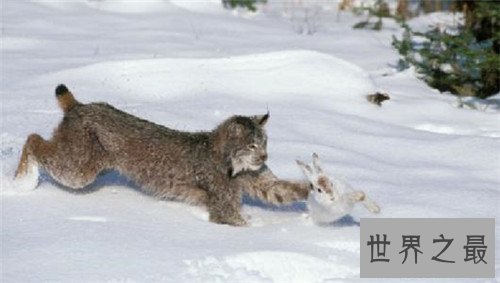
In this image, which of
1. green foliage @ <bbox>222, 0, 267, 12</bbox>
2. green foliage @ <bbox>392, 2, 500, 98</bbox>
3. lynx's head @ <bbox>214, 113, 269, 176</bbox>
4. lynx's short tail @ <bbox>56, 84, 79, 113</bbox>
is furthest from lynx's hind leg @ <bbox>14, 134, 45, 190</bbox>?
green foliage @ <bbox>222, 0, 267, 12</bbox>

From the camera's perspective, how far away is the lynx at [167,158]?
17.9 ft

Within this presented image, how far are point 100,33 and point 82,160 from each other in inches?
174

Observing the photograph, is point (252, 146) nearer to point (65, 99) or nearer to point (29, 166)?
point (65, 99)

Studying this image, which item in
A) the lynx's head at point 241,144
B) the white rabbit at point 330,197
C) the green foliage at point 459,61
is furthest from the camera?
the green foliage at point 459,61

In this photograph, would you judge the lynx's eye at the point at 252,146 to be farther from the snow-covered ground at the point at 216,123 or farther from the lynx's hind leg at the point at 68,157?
the lynx's hind leg at the point at 68,157

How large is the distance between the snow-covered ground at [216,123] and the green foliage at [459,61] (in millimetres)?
219

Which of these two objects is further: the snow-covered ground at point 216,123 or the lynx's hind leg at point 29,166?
the lynx's hind leg at point 29,166

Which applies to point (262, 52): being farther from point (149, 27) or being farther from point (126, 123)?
point (126, 123)

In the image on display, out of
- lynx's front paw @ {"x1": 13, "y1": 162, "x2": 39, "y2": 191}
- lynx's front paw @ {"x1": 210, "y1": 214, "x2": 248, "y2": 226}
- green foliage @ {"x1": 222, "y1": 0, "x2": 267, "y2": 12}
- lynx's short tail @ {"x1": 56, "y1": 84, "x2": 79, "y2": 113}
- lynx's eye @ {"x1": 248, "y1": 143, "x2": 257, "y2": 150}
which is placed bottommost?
lynx's front paw @ {"x1": 210, "y1": 214, "x2": 248, "y2": 226}

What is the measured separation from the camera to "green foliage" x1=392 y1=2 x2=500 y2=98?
8.21 meters

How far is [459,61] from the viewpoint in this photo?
8.98 metres

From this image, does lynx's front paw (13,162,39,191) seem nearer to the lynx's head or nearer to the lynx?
the lynx

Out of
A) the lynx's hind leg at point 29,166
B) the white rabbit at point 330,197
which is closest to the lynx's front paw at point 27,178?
the lynx's hind leg at point 29,166

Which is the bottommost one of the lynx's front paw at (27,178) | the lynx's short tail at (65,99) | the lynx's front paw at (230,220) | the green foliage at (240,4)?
the lynx's front paw at (230,220)
